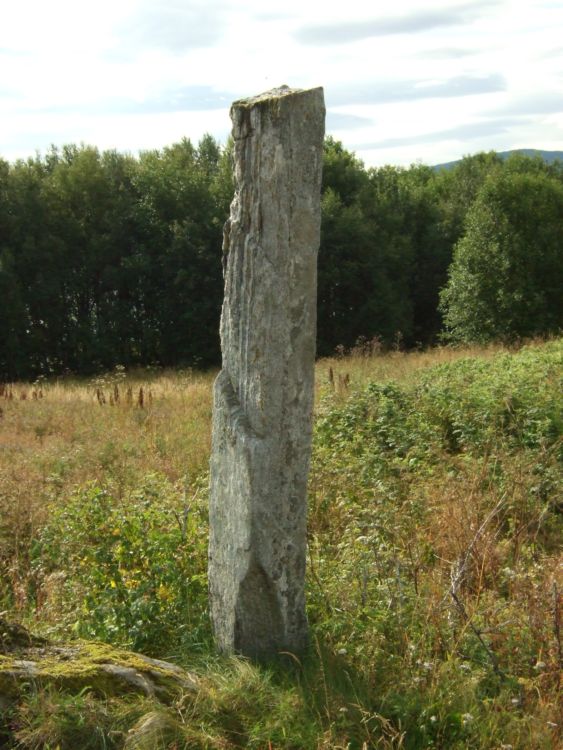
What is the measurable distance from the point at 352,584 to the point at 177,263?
25.2m

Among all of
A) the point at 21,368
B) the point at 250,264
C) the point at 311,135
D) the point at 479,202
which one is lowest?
the point at 21,368

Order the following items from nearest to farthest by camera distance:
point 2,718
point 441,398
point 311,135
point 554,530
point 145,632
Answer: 1. point 2,718
2. point 311,135
3. point 145,632
4. point 554,530
5. point 441,398

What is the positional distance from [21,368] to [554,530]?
23240mm

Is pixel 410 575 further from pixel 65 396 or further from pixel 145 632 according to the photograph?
pixel 65 396

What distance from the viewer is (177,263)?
96.5 feet

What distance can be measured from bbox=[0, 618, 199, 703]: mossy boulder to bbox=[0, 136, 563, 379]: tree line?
2414cm

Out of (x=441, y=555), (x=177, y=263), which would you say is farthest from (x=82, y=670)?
(x=177, y=263)

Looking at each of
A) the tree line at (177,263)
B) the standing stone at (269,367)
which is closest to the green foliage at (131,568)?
the standing stone at (269,367)

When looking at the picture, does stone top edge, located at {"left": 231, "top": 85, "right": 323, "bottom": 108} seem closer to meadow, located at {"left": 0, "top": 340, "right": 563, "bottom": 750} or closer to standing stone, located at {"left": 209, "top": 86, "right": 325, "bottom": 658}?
standing stone, located at {"left": 209, "top": 86, "right": 325, "bottom": 658}

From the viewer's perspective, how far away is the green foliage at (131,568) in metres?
4.93

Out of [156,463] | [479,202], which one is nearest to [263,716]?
[156,463]

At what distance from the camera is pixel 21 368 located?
27.5 metres

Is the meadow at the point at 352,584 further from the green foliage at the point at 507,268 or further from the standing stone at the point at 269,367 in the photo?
the green foliage at the point at 507,268

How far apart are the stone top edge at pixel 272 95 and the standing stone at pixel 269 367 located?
11mm
